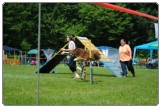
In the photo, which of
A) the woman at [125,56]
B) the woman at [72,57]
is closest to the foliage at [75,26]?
the woman at [125,56]

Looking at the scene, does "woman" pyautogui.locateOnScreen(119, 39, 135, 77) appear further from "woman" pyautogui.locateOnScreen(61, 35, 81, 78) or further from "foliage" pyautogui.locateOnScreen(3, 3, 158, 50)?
"foliage" pyautogui.locateOnScreen(3, 3, 158, 50)

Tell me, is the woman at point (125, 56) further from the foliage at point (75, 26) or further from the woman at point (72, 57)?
the foliage at point (75, 26)

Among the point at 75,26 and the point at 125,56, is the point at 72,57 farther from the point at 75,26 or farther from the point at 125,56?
the point at 75,26

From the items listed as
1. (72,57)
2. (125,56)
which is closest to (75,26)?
(125,56)

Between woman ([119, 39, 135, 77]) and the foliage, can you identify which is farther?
the foliage

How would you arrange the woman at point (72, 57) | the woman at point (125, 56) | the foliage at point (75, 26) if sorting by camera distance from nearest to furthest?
the woman at point (72, 57) < the woman at point (125, 56) < the foliage at point (75, 26)

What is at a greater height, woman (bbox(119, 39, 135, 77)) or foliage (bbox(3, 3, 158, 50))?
foliage (bbox(3, 3, 158, 50))

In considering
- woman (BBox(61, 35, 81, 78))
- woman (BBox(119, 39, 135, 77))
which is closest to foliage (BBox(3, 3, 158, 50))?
woman (BBox(119, 39, 135, 77))

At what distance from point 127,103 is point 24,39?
21593 mm

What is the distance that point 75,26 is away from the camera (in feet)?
88.1

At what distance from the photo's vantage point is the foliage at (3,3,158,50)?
25.0m

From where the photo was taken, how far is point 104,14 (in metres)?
26.5

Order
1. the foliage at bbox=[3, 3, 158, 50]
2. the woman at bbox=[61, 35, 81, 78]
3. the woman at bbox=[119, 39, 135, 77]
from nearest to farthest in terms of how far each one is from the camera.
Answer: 1. the woman at bbox=[61, 35, 81, 78]
2. the woman at bbox=[119, 39, 135, 77]
3. the foliage at bbox=[3, 3, 158, 50]

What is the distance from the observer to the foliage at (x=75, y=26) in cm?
2497
